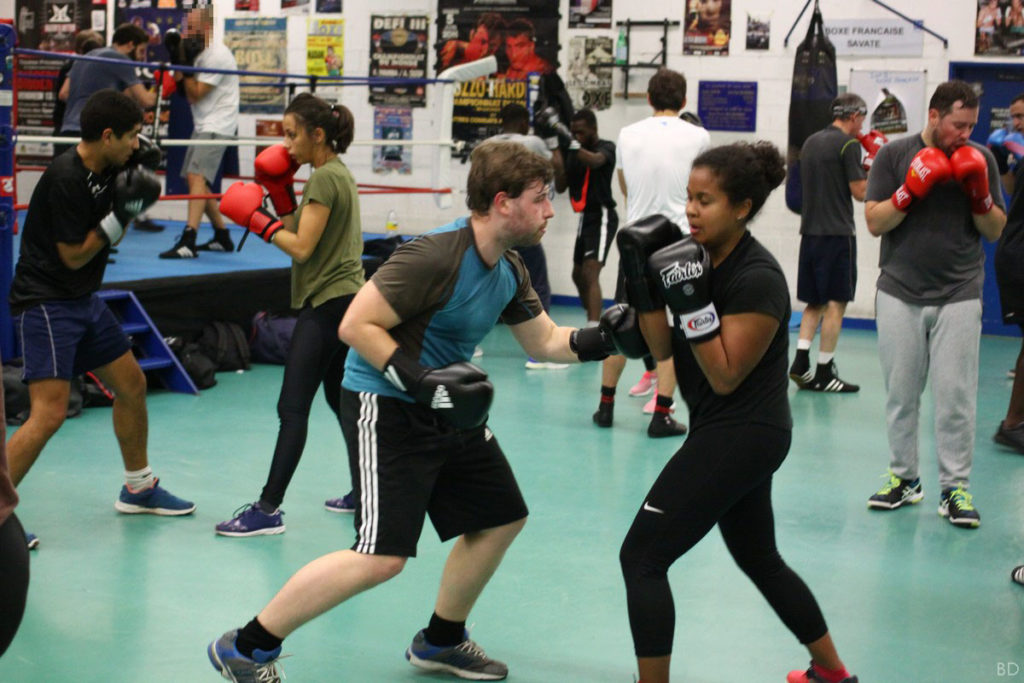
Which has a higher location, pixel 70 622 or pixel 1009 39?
pixel 1009 39

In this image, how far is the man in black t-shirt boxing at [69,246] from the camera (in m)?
3.80

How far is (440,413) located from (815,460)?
307 cm

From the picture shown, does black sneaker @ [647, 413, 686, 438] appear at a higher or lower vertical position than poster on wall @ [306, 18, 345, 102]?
lower

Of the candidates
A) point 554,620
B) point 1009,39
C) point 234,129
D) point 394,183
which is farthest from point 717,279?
point 394,183

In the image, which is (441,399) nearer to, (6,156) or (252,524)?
(252,524)

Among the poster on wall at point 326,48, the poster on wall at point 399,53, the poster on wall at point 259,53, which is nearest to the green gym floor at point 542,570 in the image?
the poster on wall at point 399,53

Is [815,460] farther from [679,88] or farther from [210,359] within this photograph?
[210,359]

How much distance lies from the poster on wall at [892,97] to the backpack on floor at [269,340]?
14.9ft

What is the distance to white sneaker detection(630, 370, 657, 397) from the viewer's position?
6520mm

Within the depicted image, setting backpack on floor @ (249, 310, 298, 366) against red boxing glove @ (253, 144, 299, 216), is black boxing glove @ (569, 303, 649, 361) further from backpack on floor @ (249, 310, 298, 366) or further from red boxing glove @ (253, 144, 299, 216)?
backpack on floor @ (249, 310, 298, 366)

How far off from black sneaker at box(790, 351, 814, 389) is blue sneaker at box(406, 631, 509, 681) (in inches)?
162

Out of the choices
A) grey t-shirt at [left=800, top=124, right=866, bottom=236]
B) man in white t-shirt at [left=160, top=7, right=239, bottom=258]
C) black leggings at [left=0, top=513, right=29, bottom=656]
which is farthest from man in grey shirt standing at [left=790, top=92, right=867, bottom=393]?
black leggings at [left=0, top=513, right=29, bottom=656]

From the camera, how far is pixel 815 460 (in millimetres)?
5301

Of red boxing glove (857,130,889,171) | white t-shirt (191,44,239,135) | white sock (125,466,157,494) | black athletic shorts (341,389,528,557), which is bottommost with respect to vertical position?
white sock (125,466,157,494)
